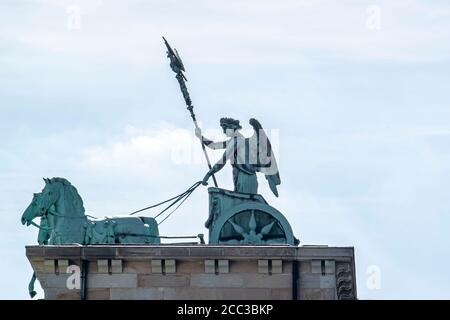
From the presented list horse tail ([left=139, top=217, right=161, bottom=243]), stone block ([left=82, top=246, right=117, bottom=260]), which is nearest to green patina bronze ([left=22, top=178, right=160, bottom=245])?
horse tail ([left=139, top=217, right=161, bottom=243])

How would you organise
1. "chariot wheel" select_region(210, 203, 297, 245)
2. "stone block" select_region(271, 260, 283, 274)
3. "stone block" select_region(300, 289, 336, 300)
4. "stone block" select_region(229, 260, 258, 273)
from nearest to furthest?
"stone block" select_region(300, 289, 336, 300)
"stone block" select_region(271, 260, 283, 274)
"stone block" select_region(229, 260, 258, 273)
"chariot wheel" select_region(210, 203, 297, 245)

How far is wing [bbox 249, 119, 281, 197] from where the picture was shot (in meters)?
66.8

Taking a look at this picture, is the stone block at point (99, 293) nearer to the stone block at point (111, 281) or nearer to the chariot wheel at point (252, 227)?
the stone block at point (111, 281)

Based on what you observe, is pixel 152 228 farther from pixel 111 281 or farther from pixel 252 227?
pixel 111 281

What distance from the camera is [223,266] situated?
63625mm

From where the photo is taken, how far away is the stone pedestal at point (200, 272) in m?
63.4

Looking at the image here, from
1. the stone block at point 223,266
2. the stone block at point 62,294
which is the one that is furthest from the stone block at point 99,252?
the stone block at point 223,266

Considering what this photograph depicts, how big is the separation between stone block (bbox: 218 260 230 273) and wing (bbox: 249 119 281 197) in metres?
3.97

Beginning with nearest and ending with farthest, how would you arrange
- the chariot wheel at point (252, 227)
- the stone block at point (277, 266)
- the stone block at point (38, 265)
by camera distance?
the stone block at point (277, 266), the stone block at point (38, 265), the chariot wheel at point (252, 227)

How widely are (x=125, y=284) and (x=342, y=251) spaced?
5866 mm

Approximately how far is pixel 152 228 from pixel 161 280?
392 cm

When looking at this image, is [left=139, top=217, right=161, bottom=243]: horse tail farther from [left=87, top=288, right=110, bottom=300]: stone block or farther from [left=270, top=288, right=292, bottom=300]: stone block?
[left=270, top=288, right=292, bottom=300]: stone block

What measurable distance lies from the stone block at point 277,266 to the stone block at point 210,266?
1564 mm
